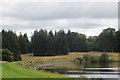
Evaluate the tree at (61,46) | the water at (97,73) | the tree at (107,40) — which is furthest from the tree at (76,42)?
the water at (97,73)

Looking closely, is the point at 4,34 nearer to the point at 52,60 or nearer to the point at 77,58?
the point at 52,60

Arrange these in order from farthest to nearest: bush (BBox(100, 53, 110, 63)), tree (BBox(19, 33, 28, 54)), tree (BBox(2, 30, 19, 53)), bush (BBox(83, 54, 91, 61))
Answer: bush (BBox(83, 54, 91, 61)), tree (BBox(19, 33, 28, 54)), bush (BBox(100, 53, 110, 63)), tree (BBox(2, 30, 19, 53))

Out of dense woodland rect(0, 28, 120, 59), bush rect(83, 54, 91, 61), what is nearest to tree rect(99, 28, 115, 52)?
dense woodland rect(0, 28, 120, 59)

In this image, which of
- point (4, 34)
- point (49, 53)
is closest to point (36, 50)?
point (49, 53)

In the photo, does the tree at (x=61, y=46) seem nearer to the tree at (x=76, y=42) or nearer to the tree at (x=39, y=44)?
the tree at (x=39, y=44)

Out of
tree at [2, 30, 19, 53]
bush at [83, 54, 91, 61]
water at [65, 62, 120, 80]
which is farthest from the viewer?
bush at [83, 54, 91, 61]

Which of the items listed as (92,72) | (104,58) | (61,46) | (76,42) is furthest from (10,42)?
(92,72)

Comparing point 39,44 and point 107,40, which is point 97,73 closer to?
point 39,44

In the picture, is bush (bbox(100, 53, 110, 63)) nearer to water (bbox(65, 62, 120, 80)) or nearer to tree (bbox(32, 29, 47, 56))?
tree (bbox(32, 29, 47, 56))

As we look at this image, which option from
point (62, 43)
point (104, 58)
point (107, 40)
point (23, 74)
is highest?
Answer: point (107, 40)

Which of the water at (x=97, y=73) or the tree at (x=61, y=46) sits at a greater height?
the tree at (x=61, y=46)

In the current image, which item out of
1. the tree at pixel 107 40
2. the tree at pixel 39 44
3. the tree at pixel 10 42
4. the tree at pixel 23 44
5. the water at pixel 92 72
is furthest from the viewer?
the tree at pixel 107 40

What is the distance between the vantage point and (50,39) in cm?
12038

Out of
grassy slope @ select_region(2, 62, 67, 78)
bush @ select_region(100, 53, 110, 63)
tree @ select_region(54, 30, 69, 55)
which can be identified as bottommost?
bush @ select_region(100, 53, 110, 63)
